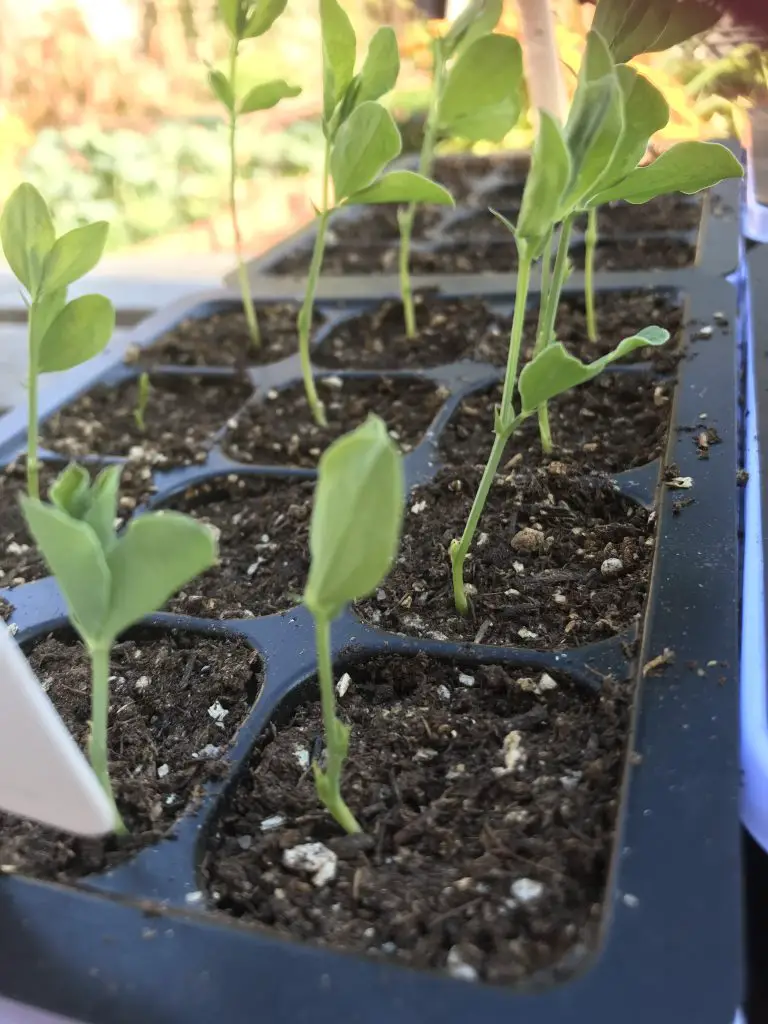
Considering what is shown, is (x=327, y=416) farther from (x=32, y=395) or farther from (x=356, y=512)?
(x=356, y=512)

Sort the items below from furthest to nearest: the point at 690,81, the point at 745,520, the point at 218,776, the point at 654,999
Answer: the point at 690,81 → the point at 745,520 → the point at 218,776 → the point at 654,999

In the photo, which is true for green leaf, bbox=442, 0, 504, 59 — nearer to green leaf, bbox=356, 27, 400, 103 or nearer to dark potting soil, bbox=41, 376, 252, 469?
green leaf, bbox=356, 27, 400, 103

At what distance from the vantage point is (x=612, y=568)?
1.59 ft

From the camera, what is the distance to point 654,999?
26 centimetres

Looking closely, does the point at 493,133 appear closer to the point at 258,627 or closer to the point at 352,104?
the point at 352,104

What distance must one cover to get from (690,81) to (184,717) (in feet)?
2.52

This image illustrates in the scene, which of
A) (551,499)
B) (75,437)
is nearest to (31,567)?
(75,437)

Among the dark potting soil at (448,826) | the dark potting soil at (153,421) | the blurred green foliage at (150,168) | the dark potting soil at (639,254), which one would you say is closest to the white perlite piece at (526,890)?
the dark potting soil at (448,826)

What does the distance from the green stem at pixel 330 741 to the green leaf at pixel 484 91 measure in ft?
1.54

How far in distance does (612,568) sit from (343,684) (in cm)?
17

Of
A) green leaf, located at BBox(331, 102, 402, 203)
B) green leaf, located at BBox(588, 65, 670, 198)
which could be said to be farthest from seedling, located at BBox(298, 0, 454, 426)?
green leaf, located at BBox(588, 65, 670, 198)

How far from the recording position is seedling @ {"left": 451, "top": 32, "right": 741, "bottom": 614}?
1.11 ft

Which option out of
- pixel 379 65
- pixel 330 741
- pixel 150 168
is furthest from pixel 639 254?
pixel 150 168

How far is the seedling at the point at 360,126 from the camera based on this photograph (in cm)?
48
